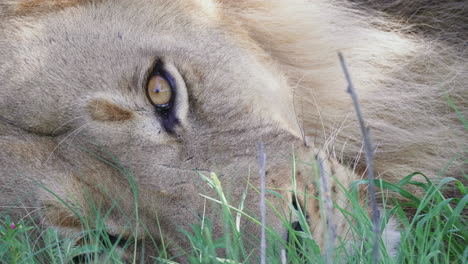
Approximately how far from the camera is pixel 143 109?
7.32 ft

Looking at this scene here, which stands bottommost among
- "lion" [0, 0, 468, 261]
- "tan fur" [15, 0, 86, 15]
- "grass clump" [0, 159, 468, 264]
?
"grass clump" [0, 159, 468, 264]

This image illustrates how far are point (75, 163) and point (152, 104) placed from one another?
1.12 feet

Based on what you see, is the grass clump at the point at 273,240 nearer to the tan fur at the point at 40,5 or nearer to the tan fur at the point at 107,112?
the tan fur at the point at 107,112

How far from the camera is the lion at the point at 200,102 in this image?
2.10 metres

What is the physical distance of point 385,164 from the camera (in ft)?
8.10

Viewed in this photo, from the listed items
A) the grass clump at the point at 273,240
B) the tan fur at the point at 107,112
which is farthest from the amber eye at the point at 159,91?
the grass clump at the point at 273,240

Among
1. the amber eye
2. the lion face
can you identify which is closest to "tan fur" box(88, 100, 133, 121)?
the lion face

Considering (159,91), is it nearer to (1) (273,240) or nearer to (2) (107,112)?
(2) (107,112)

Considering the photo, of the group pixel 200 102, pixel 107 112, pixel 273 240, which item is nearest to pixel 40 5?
pixel 107 112

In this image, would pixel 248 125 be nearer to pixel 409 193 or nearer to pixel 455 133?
pixel 409 193

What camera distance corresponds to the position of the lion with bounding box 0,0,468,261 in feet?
6.88

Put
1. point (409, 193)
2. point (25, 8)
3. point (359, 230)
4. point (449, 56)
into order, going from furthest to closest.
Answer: point (449, 56), point (25, 8), point (409, 193), point (359, 230)

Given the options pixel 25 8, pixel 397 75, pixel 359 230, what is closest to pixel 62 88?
→ pixel 25 8

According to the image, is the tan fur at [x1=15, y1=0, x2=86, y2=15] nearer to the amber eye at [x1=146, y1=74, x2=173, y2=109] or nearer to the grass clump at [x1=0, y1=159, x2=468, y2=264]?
the amber eye at [x1=146, y1=74, x2=173, y2=109]
